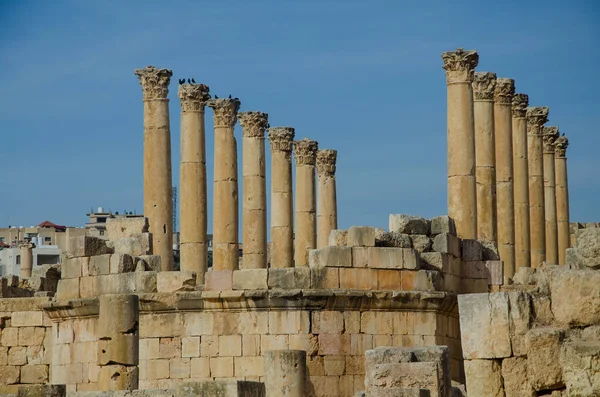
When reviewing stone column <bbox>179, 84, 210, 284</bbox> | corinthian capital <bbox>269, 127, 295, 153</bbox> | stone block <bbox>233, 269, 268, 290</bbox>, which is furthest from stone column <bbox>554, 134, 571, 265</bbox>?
stone block <bbox>233, 269, 268, 290</bbox>

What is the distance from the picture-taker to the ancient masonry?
14.9m

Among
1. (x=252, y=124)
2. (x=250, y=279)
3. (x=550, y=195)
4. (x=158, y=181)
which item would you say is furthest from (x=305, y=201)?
(x=250, y=279)

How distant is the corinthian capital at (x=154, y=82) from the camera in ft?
118

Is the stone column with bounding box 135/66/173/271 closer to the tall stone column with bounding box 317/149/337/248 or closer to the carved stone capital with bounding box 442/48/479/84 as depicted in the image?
the carved stone capital with bounding box 442/48/479/84

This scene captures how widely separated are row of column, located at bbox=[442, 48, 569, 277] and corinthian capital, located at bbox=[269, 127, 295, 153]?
6.34 m

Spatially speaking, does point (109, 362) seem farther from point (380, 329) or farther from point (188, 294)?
point (380, 329)

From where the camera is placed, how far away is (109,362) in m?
21.0

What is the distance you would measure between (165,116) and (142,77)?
51.2 inches

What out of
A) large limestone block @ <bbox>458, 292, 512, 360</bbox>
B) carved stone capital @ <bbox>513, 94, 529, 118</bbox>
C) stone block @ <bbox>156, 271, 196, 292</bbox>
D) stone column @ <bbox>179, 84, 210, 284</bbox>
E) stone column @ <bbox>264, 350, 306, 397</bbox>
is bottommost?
stone column @ <bbox>264, 350, 306, 397</bbox>

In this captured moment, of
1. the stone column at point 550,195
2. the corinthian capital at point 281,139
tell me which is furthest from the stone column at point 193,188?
the stone column at point 550,195

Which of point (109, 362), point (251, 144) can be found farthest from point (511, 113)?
point (109, 362)

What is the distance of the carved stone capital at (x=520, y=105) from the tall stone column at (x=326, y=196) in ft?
21.6

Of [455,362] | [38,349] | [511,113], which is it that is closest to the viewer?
[455,362]

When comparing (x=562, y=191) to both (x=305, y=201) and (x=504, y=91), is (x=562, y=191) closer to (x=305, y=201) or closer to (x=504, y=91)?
(x=305, y=201)
